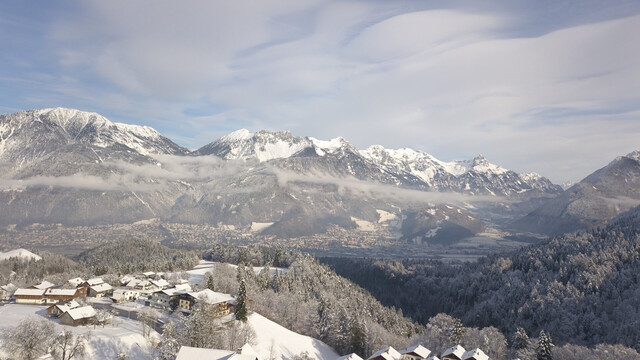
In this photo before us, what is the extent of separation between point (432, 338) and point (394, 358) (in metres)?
18.6

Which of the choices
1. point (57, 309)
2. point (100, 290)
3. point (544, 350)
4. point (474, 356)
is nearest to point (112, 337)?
point (57, 309)

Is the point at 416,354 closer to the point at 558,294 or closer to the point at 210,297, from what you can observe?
the point at 210,297

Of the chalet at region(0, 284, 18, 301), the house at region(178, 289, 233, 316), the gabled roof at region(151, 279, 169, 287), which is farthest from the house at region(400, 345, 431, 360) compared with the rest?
the chalet at region(0, 284, 18, 301)

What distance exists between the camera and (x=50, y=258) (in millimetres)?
161000

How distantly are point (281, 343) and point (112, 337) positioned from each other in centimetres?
3272

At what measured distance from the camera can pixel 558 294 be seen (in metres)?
146

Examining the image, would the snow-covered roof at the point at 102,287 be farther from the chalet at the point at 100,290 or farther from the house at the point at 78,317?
the house at the point at 78,317

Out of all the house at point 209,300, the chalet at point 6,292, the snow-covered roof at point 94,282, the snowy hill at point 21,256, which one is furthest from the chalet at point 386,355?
the snowy hill at point 21,256

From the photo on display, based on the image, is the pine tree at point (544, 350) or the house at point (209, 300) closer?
the pine tree at point (544, 350)

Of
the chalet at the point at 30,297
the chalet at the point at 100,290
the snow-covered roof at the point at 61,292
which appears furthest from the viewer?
the chalet at the point at 100,290

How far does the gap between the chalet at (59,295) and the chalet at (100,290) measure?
552 cm

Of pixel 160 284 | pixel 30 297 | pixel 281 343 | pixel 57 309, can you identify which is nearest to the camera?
pixel 57 309

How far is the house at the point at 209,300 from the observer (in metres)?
88.1

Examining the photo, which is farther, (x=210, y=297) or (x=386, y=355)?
(x=210, y=297)
